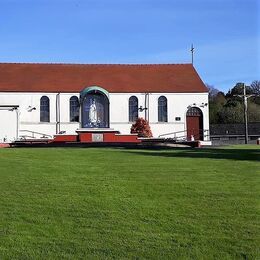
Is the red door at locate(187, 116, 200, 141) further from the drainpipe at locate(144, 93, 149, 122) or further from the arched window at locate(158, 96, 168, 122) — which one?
the drainpipe at locate(144, 93, 149, 122)

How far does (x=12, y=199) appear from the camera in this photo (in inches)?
354

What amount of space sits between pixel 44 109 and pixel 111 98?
653 cm

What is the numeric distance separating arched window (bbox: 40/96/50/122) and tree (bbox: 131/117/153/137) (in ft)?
28.7

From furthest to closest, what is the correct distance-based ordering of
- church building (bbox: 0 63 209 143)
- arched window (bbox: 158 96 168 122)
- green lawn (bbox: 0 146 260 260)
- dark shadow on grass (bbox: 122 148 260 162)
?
arched window (bbox: 158 96 168 122) → church building (bbox: 0 63 209 143) → dark shadow on grass (bbox: 122 148 260 162) → green lawn (bbox: 0 146 260 260)

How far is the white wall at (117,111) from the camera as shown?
158 feet

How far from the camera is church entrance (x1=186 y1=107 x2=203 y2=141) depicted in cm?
4966

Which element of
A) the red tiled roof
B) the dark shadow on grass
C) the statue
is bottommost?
the dark shadow on grass

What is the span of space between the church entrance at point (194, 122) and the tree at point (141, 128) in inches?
217

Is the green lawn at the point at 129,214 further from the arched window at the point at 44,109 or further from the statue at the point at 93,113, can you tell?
the arched window at the point at 44,109

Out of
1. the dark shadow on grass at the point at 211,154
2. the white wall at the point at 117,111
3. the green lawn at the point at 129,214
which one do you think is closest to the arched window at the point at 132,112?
the white wall at the point at 117,111

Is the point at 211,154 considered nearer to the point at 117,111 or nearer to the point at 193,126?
the point at 117,111

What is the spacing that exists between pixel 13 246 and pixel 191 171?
5.88 metres

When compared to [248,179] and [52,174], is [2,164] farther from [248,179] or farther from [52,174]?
[248,179]

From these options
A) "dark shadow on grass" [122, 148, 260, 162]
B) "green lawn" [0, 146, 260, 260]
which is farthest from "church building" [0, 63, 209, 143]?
"green lawn" [0, 146, 260, 260]
